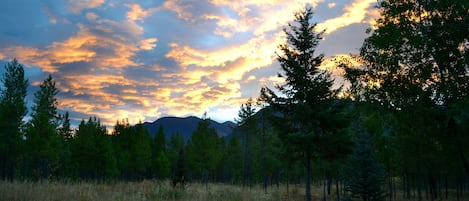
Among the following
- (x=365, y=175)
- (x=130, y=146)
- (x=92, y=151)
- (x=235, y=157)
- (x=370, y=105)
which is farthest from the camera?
(x=235, y=157)

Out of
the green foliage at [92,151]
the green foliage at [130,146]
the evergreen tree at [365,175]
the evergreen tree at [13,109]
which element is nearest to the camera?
the evergreen tree at [365,175]

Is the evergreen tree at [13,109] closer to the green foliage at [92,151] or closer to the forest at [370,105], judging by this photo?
the forest at [370,105]

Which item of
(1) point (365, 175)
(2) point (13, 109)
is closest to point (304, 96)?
(1) point (365, 175)

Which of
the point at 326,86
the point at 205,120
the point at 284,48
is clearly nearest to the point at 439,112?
the point at 326,86

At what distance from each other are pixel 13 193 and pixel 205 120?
46883 millimetres

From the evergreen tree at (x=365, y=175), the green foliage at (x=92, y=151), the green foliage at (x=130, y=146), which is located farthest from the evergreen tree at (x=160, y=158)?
the evergreen tree at (x=365, y=175)

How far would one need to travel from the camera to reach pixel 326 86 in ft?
78.0

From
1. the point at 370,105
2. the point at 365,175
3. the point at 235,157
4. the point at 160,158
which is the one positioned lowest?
the point at 235,157

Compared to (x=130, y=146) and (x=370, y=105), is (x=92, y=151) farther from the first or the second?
(x=370, y=105)

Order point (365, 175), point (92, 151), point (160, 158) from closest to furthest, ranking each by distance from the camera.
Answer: point (365, 175), point (92, 151), point (160, 158)

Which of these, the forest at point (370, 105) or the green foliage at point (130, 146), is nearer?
the forest at point (370, 105)

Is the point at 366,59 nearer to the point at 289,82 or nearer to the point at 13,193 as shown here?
the point at 289,82

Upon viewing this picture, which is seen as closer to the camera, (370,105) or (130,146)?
(370,105)

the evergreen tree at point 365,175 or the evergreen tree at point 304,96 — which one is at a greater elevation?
the evergreen tree at point 304,96
